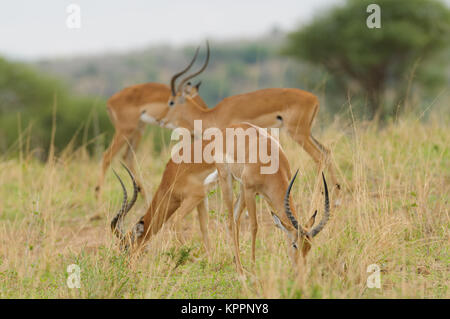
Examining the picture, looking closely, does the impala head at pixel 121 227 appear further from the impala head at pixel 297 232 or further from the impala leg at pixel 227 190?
the impala head at pixel 297 232

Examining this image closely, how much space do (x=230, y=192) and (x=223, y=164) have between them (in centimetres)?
22

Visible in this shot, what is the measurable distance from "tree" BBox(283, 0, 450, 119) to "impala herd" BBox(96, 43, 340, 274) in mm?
9173

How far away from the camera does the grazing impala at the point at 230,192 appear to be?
3559 millimetres

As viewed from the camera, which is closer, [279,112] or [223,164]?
[223,164]

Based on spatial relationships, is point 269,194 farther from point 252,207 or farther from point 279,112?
point 279,112

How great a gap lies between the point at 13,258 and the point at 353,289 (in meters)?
2.55

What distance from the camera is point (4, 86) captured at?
2142cm

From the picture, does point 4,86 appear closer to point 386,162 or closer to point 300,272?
point 386,162

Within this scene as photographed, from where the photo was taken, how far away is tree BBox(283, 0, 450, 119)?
16.0m

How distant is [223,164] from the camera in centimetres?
431

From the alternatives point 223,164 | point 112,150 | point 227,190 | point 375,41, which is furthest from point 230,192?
point 375,41

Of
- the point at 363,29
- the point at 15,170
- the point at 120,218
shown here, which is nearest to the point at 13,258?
the point at 120,218

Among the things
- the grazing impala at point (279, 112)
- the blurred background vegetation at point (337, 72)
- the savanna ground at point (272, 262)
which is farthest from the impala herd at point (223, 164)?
the blurred background vegetation at point (337, 72)
